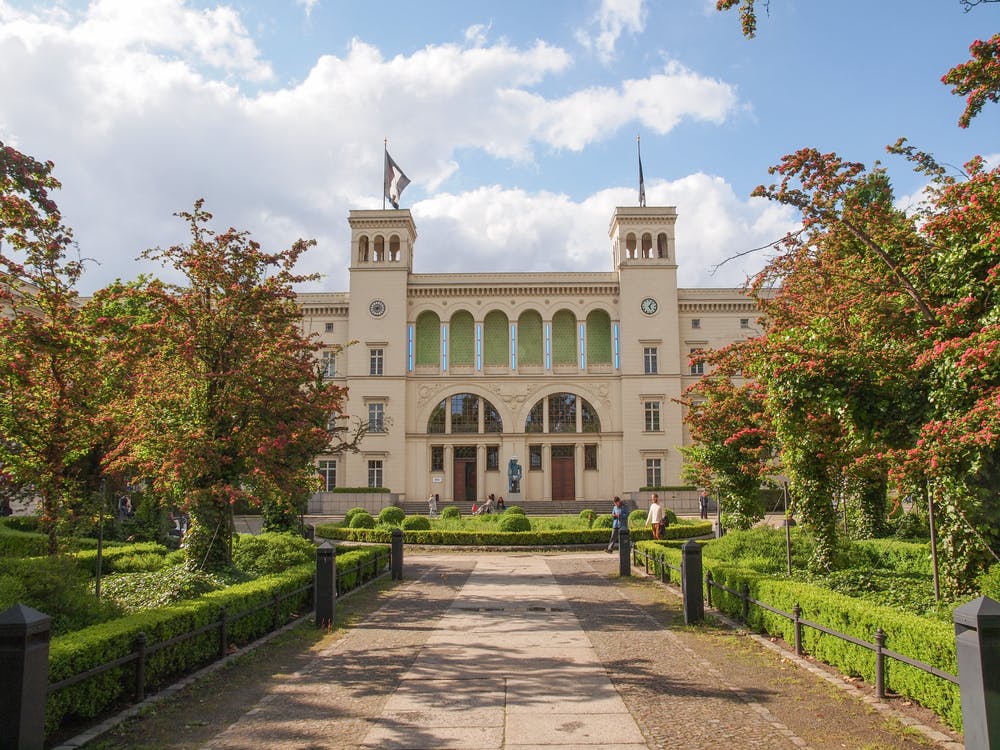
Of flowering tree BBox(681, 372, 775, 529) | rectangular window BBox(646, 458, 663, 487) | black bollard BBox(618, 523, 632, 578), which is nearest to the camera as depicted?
flowering tree BBox(681, 372, 775, 529)

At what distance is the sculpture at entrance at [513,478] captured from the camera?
150 ft

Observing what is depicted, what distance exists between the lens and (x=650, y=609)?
508 inches

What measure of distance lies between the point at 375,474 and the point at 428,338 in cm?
954

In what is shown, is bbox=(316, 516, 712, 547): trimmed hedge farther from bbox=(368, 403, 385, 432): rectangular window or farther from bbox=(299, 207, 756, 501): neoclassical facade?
bbox=(368, 403, 385, 432): rectangular window

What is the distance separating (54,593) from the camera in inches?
316

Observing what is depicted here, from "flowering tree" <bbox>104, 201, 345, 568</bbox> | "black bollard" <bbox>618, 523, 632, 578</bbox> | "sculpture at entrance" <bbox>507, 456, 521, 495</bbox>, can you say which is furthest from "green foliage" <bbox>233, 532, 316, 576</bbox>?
A: "sculpture at entrance" <bbox>507, 456, 521, 495</bbox>

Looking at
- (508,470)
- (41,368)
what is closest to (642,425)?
(508,470)

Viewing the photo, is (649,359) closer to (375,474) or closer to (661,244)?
(661,244)

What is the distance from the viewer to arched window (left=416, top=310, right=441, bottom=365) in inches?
1896

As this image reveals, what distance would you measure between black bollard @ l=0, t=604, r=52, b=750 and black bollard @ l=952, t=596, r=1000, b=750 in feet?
22.3

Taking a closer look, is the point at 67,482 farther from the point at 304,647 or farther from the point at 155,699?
the point at 155,699

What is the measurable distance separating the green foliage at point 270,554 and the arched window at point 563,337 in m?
34.0

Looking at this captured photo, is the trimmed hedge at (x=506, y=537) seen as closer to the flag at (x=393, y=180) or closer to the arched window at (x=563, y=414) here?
the arched window at (x=563, y=414)

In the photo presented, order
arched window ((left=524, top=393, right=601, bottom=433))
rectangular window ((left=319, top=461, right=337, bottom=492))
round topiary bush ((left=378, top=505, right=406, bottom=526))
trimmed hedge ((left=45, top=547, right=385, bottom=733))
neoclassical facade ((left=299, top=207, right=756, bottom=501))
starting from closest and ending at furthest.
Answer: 1. trimmed hedge ((left=45, top=547, right=385, bottom=733))
2. round topiary bush ((left=378, top=505, right=406, bottom=526))
3. neoclassical facade ((left=299, top=207, right=756, bottom=501))
4. rectangular window ((left=319, top=461, right=337, bottom=492))
5. arched window ((left=524, top=393, right=601, bottom=433))
